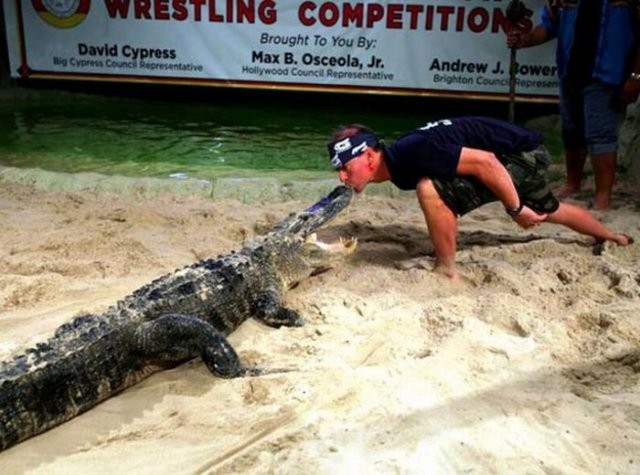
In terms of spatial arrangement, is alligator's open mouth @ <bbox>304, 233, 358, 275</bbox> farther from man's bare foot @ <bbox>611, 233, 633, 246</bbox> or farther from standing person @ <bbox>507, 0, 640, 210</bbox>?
standing person @ <bbox>507, 0, 640, 210</bbox>

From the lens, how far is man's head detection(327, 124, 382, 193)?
3.37 m

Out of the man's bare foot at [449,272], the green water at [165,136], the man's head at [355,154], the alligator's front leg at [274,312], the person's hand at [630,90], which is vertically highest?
the person's hand at [630,90]

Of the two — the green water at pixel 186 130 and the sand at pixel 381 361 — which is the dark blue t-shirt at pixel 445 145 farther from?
the green water at pixel 186 130

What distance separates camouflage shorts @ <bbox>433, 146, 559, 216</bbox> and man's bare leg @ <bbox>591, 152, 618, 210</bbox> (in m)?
1.01

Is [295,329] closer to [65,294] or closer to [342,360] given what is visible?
[342,360]

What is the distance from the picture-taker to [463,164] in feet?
11.0

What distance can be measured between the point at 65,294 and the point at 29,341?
492mm

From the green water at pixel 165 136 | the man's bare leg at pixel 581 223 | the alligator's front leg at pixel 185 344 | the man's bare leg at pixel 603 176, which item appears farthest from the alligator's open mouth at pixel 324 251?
the green water at pixel 165 136

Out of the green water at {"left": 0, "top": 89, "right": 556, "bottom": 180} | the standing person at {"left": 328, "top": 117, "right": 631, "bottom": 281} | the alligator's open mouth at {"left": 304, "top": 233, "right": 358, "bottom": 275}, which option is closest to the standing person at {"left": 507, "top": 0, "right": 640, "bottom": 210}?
the standing person at {"left": 328, "top": 117, "right": 631, "bottom": 281}

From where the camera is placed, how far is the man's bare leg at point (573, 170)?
15.9ft

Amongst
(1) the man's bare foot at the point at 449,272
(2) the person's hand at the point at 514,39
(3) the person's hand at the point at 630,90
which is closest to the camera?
(1) the man's bare foot at the point at 449,272

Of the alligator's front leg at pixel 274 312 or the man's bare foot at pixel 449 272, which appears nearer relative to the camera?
the alligator's front leg at pixel 274 312

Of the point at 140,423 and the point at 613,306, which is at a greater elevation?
the point at 613,306

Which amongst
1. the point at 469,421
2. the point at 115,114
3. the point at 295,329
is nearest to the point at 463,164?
the point at 295,329
